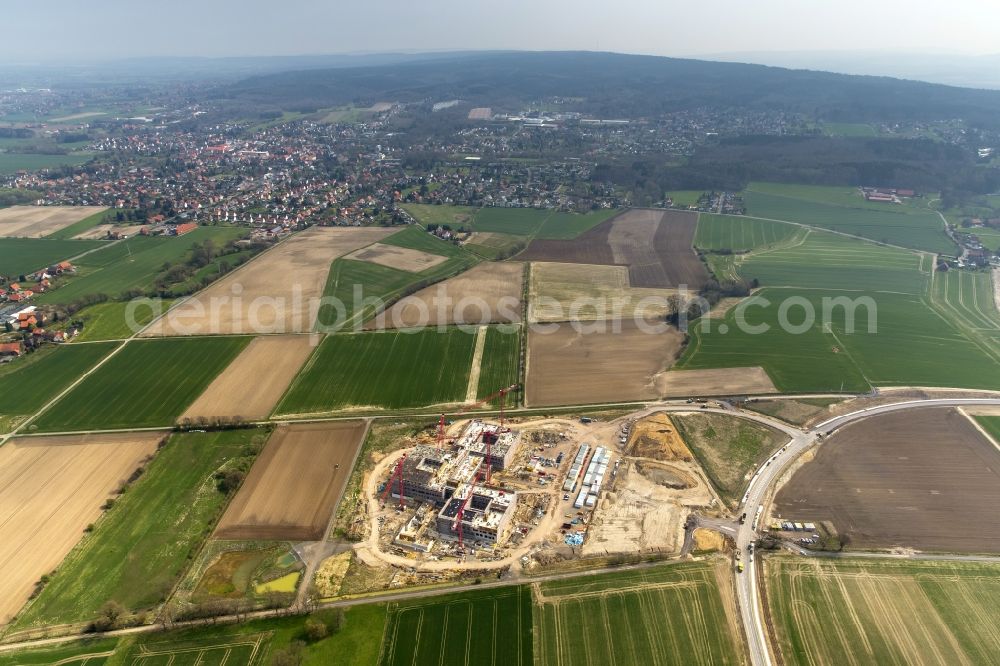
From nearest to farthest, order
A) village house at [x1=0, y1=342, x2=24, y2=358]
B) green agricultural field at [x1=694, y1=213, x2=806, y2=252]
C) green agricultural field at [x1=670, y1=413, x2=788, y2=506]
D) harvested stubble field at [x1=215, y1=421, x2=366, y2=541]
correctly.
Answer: harvested stubble field at [x1=215, y1=421, x2=366, y2=541]
green agricultural field at [x1=670, y1=413, x2=788, y2=506]
village house at [x1=0, y1=342, x2=24, y2=358]
green agricultural field at [x1=694, y1=213, x2=806, y2=252]

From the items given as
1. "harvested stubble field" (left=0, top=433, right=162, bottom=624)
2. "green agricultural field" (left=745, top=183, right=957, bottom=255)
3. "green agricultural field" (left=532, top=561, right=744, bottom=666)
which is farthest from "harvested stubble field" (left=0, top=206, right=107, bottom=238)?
"green agricultural field" (left=745, top=183, right=957, bottom=255)

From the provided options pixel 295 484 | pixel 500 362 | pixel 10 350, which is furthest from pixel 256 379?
pixel 10 350

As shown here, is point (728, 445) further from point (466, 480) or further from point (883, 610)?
point (466, 480)

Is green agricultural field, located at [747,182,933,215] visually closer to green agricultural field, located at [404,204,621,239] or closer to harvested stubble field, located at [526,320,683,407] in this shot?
green agricultural field, located at [404,204,621,239]

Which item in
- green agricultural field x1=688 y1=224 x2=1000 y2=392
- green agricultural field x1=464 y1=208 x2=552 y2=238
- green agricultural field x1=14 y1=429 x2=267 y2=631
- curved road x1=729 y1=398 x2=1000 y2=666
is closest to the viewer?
curved road x1=729 y1=398 x2=1000 y2=666

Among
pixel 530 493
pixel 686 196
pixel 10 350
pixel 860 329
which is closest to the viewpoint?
pixel 530 493
